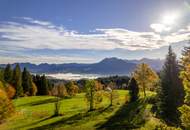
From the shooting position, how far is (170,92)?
49.5m

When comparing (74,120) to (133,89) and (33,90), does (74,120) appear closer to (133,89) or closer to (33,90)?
(133,89)

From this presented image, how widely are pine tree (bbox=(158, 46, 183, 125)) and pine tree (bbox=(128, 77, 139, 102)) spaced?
1258 inches

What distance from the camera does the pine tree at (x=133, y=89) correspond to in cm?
8409

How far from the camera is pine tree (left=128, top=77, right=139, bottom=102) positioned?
84094 mm

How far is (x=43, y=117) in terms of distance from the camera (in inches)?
3258

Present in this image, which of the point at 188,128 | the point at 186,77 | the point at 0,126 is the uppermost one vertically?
the point at 186,77

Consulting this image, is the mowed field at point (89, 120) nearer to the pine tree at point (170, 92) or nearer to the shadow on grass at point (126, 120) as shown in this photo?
the shadow on grass at point (126, 120)

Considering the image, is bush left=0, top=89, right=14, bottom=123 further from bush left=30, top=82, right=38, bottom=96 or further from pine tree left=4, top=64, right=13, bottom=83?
bush left=30, top=82, right=38, bottom=96

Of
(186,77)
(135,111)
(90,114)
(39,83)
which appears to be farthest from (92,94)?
(39,83)

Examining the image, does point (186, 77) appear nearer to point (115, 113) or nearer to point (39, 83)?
Answer: point (115, 113)

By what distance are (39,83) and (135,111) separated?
101382mm

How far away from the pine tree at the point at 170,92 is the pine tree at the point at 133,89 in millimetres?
31955

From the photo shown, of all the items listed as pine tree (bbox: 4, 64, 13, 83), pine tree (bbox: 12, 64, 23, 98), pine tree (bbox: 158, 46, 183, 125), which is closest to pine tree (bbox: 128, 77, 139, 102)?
pine tree (bbox: 158, 46, 183, 125)

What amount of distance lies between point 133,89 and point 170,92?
118ft
